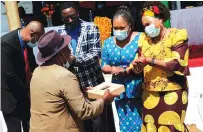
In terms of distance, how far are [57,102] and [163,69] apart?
1.11m

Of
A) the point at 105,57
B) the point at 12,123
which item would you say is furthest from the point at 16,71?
the point at 105,57

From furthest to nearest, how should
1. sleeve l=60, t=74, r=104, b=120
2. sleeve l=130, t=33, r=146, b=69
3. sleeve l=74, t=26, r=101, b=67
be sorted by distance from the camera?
sleeve l=74, t=26, r=101, b=67 → sleeve l=130, t=33, r=146, b=69 → sleeve l=60, t=74, r=104, b=120

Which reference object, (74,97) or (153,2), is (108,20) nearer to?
(153,2)

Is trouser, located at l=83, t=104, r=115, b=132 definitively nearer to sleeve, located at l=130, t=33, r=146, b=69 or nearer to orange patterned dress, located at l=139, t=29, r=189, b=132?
orange patterned dress, located at l=139, t=29, r=189, b=132

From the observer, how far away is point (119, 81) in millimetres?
3789

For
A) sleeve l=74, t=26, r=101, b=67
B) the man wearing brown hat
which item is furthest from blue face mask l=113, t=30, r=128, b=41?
the man wearing brown hat

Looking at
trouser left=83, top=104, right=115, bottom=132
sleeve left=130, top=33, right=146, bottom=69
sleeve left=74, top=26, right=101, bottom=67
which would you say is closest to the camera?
sleeve left=130, top=33, right=146, bottom=69

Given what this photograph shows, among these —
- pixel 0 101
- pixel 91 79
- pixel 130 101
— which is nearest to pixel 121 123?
pixel 130 101

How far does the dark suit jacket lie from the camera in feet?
12.2

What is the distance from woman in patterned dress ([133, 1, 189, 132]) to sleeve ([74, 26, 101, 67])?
0.52 metres

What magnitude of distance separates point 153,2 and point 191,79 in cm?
174

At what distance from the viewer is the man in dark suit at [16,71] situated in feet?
12.2

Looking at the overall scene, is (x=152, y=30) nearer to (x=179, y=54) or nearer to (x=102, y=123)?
(x=179, y=54)

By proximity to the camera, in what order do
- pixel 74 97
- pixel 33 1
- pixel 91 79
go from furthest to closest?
pixel 33 1, pixel 91 79, pixel 74 97
